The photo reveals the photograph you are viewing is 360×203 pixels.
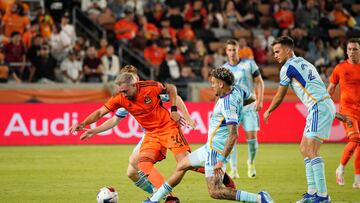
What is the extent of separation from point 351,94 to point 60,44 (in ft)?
42.4

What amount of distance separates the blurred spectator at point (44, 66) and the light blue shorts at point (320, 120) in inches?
546

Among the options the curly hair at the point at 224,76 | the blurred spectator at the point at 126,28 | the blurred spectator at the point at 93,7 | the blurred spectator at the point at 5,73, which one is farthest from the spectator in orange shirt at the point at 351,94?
the blurred spectator at the point at 93,7

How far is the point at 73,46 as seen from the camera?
2391cm

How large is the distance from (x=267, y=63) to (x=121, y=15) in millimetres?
5325

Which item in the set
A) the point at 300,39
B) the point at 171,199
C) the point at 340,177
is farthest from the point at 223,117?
the point at 300,39

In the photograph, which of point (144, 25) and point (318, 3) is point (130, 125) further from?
point (318, 3)

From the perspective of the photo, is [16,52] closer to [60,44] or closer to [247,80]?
[60,44]

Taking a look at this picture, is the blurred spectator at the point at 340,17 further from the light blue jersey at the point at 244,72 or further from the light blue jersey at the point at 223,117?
the light blue jersey at the point at 223,117

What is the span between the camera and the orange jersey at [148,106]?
1040 cm

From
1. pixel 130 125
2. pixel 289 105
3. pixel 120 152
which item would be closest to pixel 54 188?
pixel 120 152

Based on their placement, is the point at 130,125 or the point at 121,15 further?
the point at 121,15

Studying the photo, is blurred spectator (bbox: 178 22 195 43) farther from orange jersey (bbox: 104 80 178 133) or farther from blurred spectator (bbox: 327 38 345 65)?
orange jersey (bbox: 104 80 178 133)

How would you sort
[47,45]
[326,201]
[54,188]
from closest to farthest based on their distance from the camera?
[326,201] → [54,188] → [47,45]

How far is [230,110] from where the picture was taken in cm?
916
